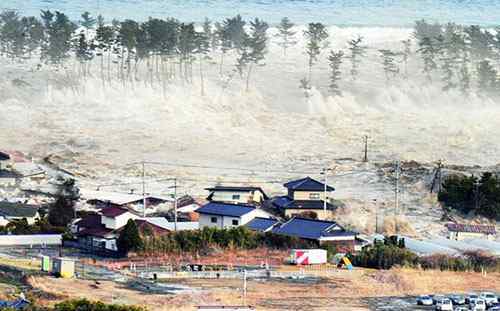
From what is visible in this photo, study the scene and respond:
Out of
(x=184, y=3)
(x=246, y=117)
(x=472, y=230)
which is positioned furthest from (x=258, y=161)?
(x=184, y=3)

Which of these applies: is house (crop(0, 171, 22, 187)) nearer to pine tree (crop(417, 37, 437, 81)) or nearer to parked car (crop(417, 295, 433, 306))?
parked car (crop(417, 295, 433, 306))

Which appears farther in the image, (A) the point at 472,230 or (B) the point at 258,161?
(B) the point at 258,161

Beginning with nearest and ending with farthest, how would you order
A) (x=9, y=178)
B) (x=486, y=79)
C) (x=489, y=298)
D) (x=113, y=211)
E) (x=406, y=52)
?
(x=489, y=298) → (x=113, y=211) → (x=9, y=178) → (x=486, y=79) → (x=406, y=52)

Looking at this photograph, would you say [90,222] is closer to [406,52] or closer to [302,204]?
[302,204]

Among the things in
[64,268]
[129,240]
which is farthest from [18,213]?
[64,268]

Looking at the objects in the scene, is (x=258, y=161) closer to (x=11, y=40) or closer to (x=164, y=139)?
(x=164, y=139)

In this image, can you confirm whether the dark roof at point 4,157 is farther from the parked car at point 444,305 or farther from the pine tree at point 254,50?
the parked car at point 444,305
